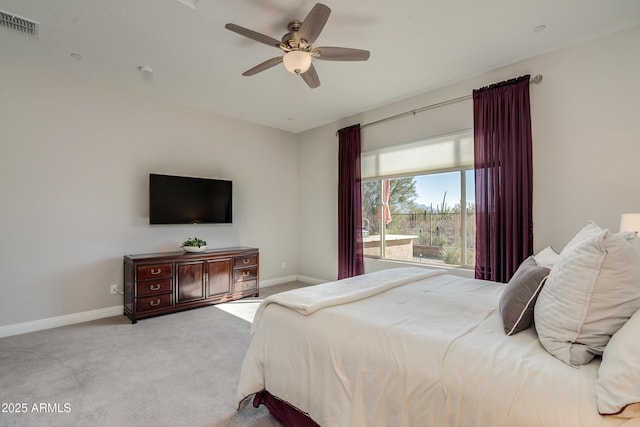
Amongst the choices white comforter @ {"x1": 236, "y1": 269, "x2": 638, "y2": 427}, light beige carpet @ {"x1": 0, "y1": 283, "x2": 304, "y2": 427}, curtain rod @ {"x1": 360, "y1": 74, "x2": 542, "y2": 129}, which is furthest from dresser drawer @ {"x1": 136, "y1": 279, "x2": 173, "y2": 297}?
curtain rod @ {"x1": 360, "y1": 74, "x2": 542, "y2": 129}

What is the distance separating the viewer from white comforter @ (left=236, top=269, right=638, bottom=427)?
0.99 meters

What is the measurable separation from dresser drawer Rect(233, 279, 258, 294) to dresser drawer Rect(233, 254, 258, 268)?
0.85 feet

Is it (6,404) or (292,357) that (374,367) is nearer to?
Answer: (292,357)

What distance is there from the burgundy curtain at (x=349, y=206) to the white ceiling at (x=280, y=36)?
37.0 inches

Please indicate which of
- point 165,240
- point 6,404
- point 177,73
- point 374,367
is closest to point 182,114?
point 177,73


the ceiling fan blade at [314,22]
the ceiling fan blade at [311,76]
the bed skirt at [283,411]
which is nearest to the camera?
the bed skirt at [283,411]

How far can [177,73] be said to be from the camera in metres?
3.40

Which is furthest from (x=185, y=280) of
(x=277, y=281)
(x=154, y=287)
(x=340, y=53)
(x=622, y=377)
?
(x=622, y=377)

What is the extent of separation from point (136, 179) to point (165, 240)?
0.90 meters

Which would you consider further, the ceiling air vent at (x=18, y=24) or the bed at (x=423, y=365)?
the ceiling air vent at (x=18, y=24)

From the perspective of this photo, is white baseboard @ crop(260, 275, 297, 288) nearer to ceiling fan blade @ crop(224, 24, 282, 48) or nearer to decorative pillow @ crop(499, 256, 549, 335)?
ceiling fan blade @ crop(224, 24, 282, 48)

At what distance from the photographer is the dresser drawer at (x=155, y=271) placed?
3530mm

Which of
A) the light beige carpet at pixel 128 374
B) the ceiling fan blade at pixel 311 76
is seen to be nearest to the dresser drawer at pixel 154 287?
the light beige carpet at pixel 128 374

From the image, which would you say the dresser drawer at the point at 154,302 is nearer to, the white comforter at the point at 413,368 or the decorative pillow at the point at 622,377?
the white comforter at the point at 413,368
